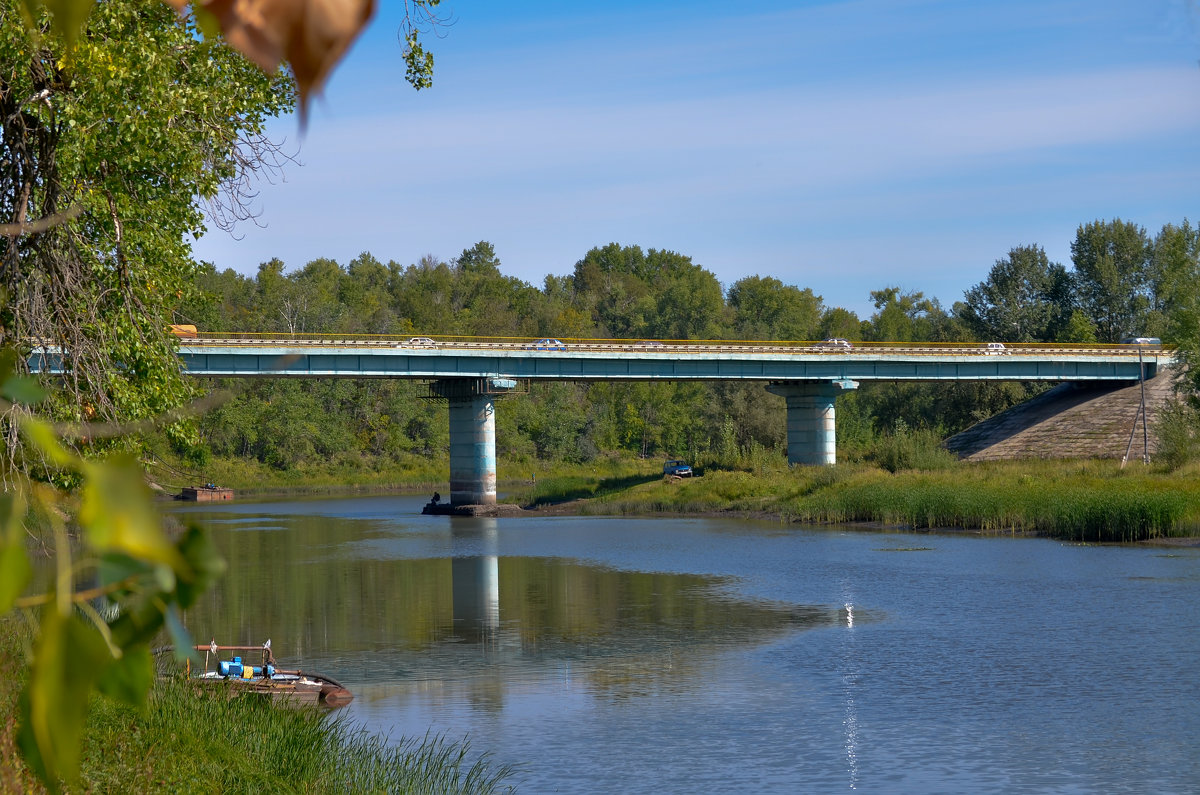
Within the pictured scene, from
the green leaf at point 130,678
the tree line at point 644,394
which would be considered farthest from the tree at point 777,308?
the green leaf at point 130,678

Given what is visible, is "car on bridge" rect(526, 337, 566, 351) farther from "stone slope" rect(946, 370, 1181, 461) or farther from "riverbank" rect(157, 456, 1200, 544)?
"stone slope" rect(946, 370, 1181, 461)

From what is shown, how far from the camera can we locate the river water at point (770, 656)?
60.6ft

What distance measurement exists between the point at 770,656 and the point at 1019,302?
312 ft

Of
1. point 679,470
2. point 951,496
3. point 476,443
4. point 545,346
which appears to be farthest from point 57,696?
point 679,470

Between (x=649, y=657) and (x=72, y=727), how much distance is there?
89.0 feet

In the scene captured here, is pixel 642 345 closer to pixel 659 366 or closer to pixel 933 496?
pixel 659 366

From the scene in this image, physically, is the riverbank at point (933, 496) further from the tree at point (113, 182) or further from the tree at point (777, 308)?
the tree at point (777, 308)

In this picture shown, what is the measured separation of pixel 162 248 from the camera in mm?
17672

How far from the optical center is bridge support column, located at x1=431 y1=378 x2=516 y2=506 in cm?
7425

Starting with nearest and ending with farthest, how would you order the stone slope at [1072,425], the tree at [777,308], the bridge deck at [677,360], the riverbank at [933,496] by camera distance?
the riverbank at [933,496]
the bridge deck at [677,360]
the stone slope at [1072,425]
the tree at [777,308]

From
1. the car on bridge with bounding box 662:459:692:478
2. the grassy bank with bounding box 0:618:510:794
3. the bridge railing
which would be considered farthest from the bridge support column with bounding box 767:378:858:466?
the grassy bank with bounding box 0:618:510:794

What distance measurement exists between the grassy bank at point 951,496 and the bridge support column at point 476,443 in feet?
18.9

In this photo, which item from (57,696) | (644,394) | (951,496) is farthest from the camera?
(644,394)

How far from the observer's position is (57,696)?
2.73 feet
